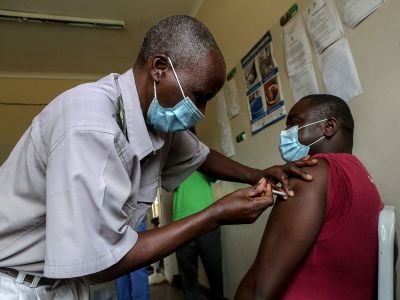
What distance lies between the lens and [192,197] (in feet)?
8.80

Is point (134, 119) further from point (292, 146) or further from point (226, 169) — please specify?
point (292, 146)

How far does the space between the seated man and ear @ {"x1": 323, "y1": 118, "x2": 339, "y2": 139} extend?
0.33m

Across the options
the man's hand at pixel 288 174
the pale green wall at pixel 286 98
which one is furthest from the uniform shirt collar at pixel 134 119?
the pale green wall at pixel 286 98

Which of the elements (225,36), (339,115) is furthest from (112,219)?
(225,36)

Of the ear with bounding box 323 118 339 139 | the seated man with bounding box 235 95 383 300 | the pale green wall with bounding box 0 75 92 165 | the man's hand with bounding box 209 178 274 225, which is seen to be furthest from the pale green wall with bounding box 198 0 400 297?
the pale green wall with bounding box 0 75 92 165

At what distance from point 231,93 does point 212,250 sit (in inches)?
46.5

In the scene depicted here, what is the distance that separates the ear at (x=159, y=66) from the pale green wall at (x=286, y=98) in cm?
85

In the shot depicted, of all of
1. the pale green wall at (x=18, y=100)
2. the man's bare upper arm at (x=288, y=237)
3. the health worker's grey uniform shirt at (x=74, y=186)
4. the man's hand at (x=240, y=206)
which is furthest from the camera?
the pale green wall at (x=18, y=100)

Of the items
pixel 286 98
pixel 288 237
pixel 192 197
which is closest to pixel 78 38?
pixel 192 197

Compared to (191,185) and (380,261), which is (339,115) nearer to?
(380,261)

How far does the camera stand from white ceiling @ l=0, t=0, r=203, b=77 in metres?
3.14

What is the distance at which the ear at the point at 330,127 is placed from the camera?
1.30m

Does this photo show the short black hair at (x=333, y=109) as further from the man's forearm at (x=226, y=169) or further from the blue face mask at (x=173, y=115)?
the blue face mask at (x=173, y=115)

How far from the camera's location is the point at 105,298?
1211mm
